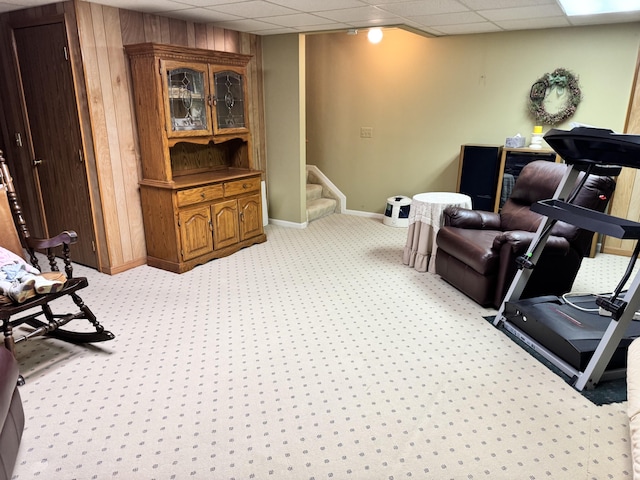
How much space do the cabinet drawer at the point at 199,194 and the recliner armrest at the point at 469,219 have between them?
214 cm

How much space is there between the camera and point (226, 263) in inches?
169

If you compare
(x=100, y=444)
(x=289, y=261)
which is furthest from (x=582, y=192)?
(x=100, y=444)

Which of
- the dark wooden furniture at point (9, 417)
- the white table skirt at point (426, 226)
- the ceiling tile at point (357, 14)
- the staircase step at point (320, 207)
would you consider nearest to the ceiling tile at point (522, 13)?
the ceiling tile at point (357, 14)

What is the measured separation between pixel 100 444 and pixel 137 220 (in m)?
2.51

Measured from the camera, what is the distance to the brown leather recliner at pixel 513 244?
3.15 m

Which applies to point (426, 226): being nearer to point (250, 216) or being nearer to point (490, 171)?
point (490, 171)

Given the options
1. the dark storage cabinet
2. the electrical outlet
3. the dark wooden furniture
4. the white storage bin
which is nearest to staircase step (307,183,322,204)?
the electrical outlet

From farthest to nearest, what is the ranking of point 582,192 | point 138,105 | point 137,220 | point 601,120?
point 601,120 < point 137,220 < point 138,105 < point 582,192

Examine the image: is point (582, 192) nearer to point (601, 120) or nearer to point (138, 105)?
point (601, 120)

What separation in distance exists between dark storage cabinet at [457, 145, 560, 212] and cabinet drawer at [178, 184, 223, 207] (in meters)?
2.78

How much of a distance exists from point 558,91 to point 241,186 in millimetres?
3524

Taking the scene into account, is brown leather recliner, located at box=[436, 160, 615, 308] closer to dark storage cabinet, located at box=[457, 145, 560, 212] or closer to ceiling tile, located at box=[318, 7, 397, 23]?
dark storage cabinet, located at box=[457, 145, 560, 212]

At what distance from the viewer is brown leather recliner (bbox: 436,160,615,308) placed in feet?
10.3

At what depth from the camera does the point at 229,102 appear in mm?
4434
